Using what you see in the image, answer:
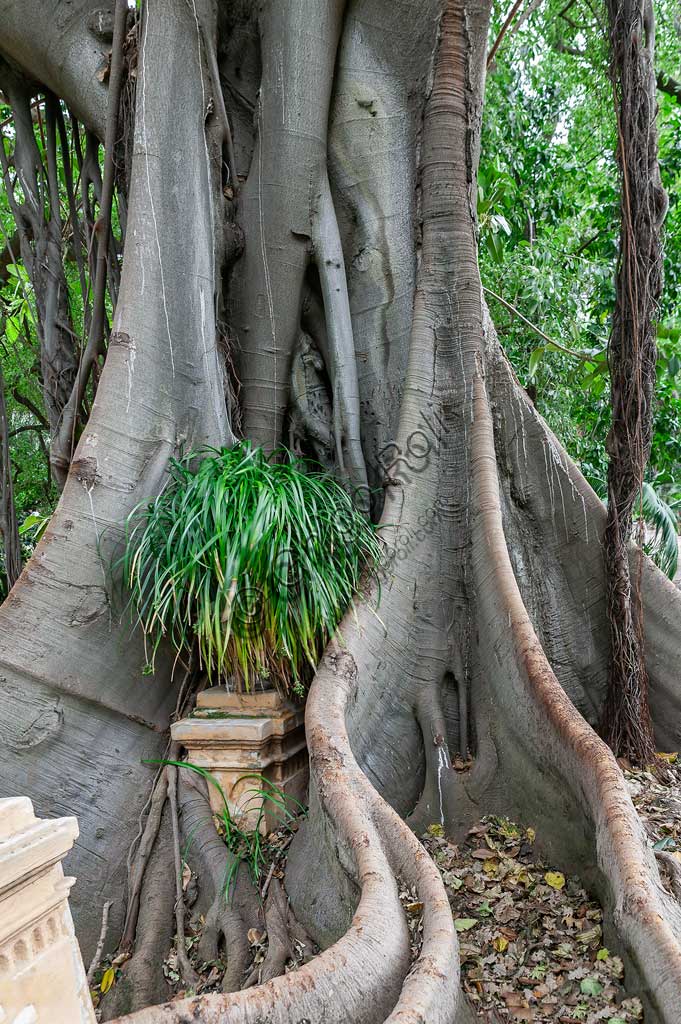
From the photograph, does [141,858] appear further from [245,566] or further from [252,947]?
[245,566]

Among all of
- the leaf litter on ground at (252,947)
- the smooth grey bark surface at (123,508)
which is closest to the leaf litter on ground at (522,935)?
the leaf litter on ground at (252,947)

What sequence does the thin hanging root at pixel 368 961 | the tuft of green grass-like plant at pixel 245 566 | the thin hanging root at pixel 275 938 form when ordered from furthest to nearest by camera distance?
the tuft of green grass-like plant at pixel 245 566
the thin hanging root at pixel 275 938
the thin hanging root at pixel 368 961

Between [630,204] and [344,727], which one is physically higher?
[630,204]

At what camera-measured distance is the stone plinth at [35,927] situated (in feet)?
4.50

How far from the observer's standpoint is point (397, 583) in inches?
140

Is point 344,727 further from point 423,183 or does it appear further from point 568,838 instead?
point 423,183

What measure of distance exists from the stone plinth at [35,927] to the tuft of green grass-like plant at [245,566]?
132 centimetres

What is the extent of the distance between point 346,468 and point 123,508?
117 centimetres

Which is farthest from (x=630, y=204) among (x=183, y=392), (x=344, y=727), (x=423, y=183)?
(x=344, y=727)

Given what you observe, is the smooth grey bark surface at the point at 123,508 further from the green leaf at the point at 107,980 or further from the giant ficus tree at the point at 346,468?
the green leaf at the point at 107,980

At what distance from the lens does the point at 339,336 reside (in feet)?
13.3

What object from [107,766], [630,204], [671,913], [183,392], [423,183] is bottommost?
[671,913]

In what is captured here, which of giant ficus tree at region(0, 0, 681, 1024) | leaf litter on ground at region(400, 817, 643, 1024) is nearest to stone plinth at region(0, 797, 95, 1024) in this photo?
giant ficus tree at region(0, 0, 681, 1024)

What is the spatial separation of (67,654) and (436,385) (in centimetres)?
211
